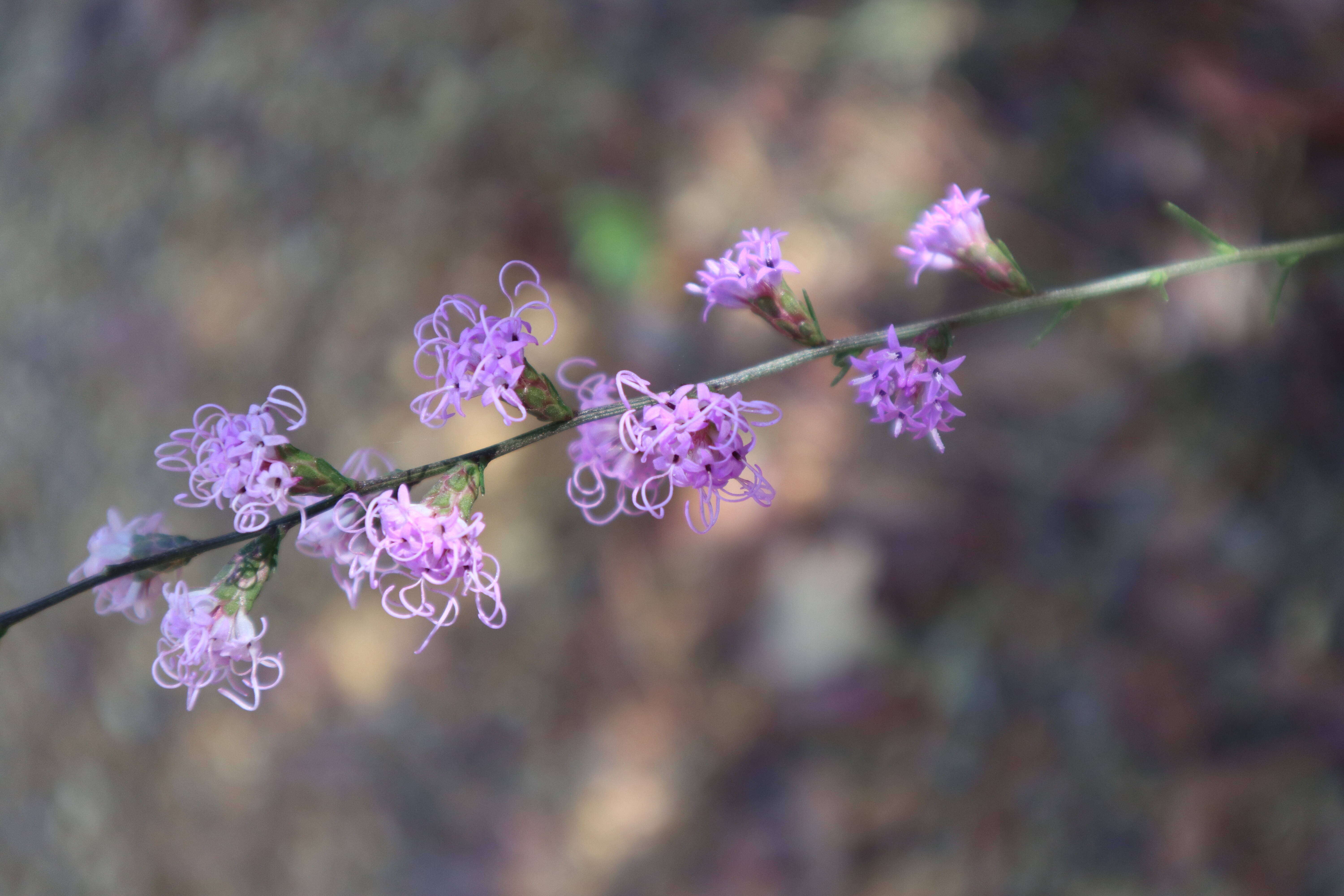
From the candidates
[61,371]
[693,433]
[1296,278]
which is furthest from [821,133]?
[61,371]

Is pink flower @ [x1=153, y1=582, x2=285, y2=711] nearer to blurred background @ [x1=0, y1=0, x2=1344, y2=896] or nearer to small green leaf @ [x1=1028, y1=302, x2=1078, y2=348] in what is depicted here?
small green leaf @ [x1=1028, y1=302, x2=1078, y2=348]

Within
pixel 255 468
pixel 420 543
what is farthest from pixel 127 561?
pixel 420 543

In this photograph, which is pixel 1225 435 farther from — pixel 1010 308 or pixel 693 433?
pixel 693 433

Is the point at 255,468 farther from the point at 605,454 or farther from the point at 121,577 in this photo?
the point at 605,454

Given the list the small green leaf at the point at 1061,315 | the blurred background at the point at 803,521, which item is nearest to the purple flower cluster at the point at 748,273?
the small green leaf at the point at 1061,315

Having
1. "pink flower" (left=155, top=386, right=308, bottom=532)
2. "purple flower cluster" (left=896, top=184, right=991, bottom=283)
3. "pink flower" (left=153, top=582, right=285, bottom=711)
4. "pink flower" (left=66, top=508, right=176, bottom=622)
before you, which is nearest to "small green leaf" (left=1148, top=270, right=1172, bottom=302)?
"purple flower cluster" (left=896, top=184, right=991, bottom=283)

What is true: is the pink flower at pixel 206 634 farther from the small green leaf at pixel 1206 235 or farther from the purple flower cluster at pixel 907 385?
the small green leaf at pixel 1206 235

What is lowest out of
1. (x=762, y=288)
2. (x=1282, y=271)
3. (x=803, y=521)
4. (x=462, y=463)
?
(x=803, y=521)
